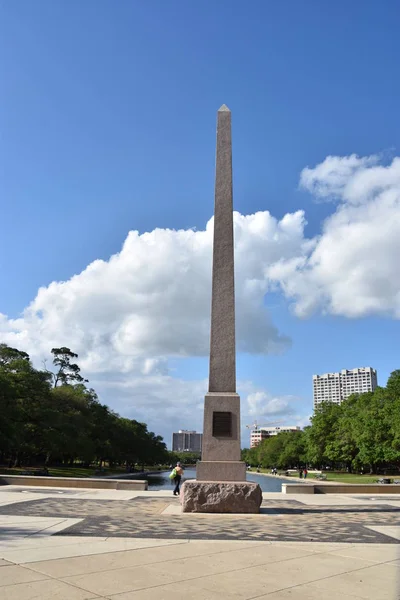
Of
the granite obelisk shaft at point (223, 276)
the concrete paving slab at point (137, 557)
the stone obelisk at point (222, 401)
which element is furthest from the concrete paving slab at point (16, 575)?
the granite obelisk shaft at point (223, 276)

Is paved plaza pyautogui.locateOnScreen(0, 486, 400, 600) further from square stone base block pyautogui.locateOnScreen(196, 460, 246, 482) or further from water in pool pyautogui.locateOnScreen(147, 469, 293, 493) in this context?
water in pool pyautogui.locateOnScreen(147, 469, 293, 493)

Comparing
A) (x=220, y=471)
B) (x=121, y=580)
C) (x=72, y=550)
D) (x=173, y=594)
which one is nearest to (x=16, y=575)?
(x=121, y=580)

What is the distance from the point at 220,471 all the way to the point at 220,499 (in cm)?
97

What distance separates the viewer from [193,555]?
26.1 ft

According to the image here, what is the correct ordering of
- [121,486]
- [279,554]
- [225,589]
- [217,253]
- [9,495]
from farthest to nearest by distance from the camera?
[121,486] → [9,495] → [217,253] → [279,554] → [225,589]

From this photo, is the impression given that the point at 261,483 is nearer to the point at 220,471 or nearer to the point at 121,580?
the point at 220,471

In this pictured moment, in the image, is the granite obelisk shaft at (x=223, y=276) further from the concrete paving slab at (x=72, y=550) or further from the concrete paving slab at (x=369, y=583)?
the concrete paving slab at (x=369, y=583)

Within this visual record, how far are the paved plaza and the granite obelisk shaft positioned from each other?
169 inches

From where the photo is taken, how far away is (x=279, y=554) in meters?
8.19

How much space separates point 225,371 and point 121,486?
1079cm

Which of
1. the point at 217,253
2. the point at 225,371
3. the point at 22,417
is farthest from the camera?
the point at 22,417

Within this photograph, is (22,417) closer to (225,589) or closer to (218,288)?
(218,288)

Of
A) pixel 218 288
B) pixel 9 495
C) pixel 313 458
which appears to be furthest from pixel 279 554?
pixel 313 458

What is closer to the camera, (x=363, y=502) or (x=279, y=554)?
(x=279, y=554)
